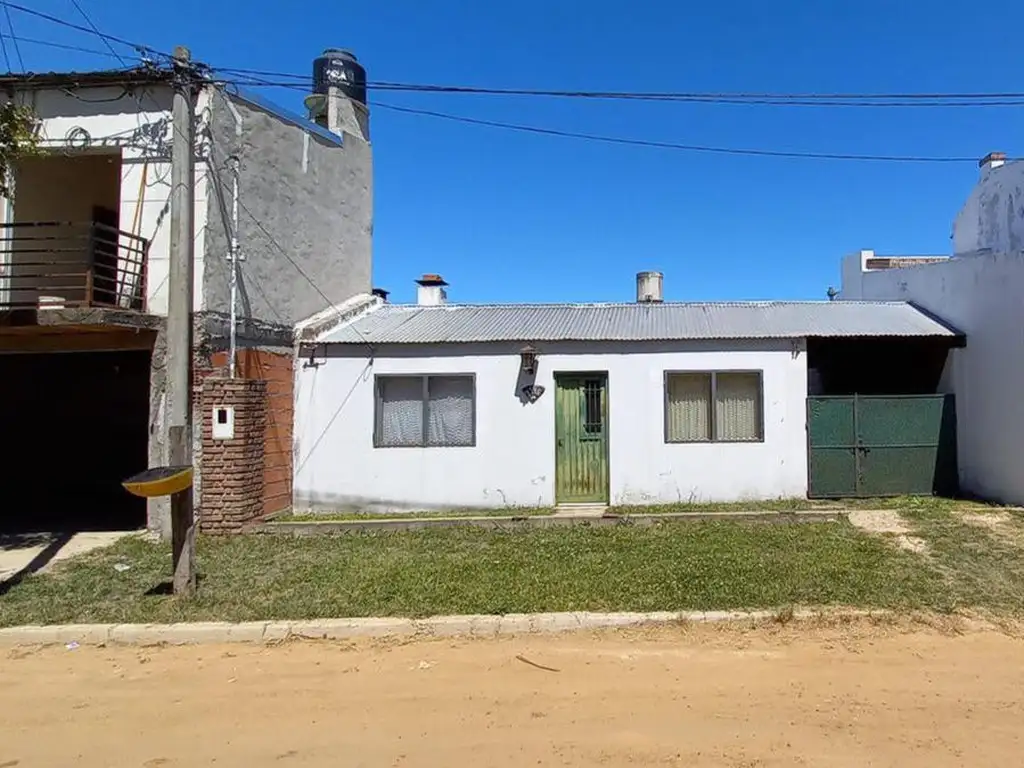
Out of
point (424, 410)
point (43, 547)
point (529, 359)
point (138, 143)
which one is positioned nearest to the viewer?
point (43, 547)

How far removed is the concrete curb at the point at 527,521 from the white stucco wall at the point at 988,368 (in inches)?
120

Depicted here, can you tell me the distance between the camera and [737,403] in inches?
458

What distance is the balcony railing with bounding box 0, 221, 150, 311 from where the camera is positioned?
29.7 ft

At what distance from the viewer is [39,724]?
13.9ft

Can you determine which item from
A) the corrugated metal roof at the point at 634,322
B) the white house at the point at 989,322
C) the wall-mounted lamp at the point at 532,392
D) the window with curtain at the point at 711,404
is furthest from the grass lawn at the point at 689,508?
the corrugated metal roof at the point at 634,322

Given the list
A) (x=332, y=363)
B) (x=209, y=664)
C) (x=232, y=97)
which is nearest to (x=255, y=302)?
(x=332, y=363)

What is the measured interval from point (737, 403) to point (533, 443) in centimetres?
339

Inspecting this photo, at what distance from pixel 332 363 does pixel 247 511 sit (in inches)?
111

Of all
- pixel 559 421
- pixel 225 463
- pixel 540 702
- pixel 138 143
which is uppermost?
pixel 138 143

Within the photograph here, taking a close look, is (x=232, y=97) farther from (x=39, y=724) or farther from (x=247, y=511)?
(x=39, y=724)

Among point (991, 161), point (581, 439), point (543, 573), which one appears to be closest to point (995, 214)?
point (991, 161)

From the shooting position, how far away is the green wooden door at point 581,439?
11484mm

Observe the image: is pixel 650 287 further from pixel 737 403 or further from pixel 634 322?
pixel 737 403

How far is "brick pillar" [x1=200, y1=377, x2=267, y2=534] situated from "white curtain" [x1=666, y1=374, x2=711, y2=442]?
6.47 metres
